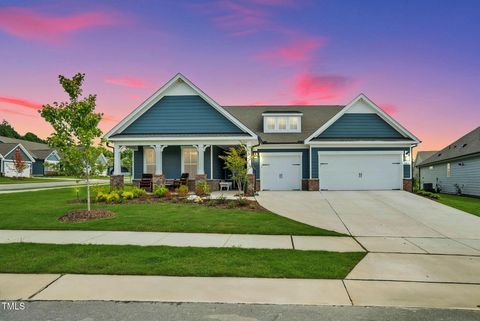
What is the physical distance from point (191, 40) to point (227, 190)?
10.3 metres

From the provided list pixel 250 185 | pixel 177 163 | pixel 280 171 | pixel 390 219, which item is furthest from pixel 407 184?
pixel 177 163

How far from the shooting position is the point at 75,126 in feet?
36.5

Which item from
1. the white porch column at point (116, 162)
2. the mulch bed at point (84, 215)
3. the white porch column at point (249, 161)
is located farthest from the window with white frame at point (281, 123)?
the mulch bed at point (84, 215)

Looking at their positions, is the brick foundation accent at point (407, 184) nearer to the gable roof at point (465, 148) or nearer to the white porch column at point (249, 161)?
the gable roof at point (465, 148)

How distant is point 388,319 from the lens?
3.71m

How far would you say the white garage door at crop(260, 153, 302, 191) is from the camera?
20609mm

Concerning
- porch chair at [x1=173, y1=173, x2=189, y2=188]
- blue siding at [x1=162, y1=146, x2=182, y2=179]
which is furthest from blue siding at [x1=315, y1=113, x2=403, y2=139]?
blue siding at [x1=162, y1=146, x2=182, y2=179]

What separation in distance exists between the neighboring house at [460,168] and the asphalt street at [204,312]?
23.3 meters

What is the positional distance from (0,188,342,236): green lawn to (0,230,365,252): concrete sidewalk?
50 cm

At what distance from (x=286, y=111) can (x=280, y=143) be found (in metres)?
3.76

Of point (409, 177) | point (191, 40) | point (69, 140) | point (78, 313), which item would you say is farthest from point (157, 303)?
point (409, 177)

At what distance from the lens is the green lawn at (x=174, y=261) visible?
17.6ft

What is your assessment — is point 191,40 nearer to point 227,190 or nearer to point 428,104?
point 227,190

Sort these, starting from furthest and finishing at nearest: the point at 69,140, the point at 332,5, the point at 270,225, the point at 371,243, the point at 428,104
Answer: the point at 428,104 → the point at 332,5 → the point at 69,140 → the point at 270,225 → the point at 371,243
